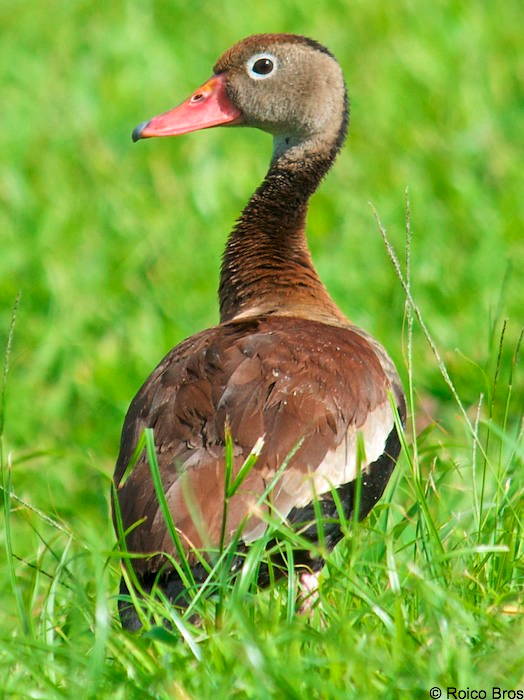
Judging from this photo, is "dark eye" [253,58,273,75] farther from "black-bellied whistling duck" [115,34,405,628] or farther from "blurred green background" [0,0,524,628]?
"blurred green background" [0,0,524,628]

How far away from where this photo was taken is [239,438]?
126 inches

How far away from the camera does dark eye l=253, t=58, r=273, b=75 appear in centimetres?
464

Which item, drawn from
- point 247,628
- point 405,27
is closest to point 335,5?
point 405,27

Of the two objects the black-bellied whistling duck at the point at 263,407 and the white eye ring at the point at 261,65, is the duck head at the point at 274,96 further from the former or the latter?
the black-bellied whistling duck at the point at 263,407

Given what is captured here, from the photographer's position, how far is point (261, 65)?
183 inches

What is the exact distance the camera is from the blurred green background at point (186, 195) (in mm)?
5781

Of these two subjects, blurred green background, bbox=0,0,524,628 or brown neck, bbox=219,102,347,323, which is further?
blurred green background, bbox=0,0,524,628

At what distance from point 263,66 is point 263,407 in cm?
179

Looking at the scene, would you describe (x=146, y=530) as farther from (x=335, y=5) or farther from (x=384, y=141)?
(x=335, y=5)
